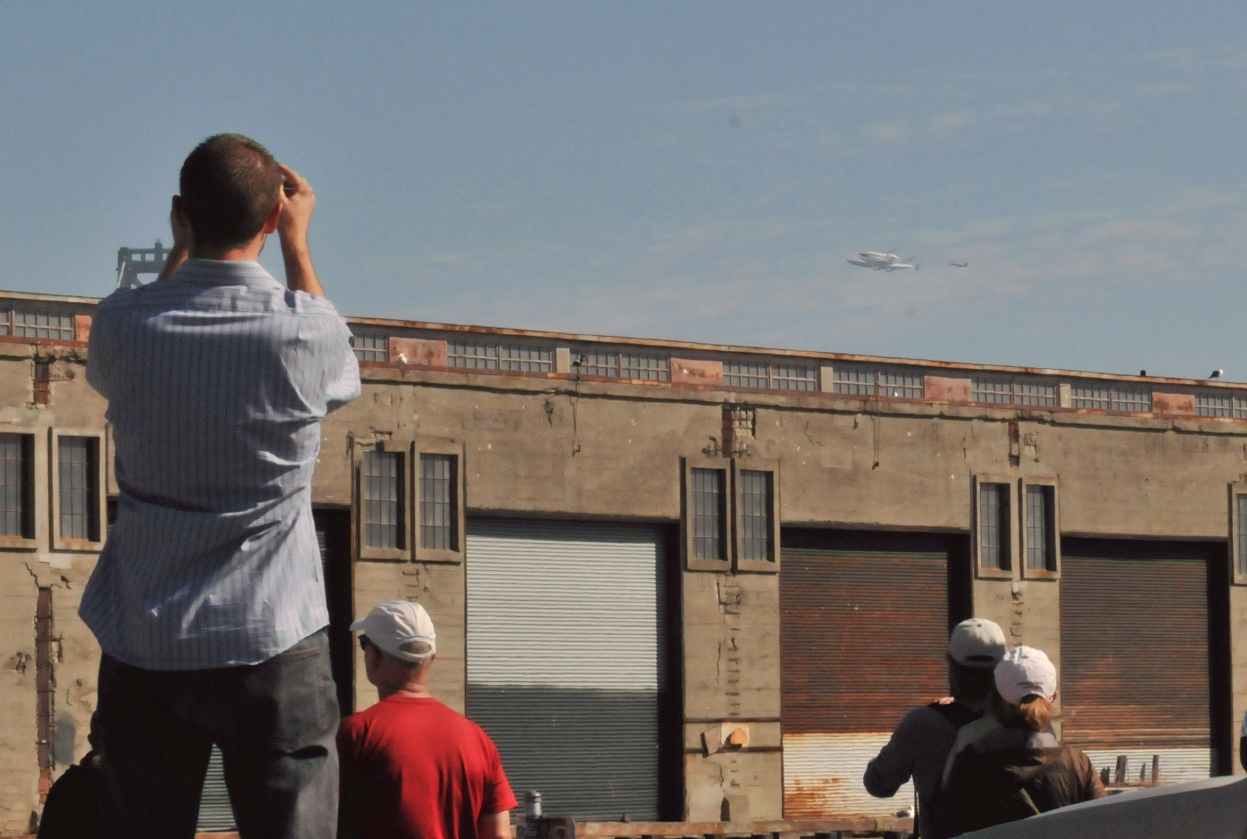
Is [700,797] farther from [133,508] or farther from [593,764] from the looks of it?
[133,508]

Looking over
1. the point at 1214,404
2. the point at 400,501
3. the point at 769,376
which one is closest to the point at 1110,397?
the point at 1214,404

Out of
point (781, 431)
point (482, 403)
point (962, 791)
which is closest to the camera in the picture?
point (962, 791)

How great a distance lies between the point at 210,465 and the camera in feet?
11.7

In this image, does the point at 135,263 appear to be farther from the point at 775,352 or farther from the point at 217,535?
the point at 217,535

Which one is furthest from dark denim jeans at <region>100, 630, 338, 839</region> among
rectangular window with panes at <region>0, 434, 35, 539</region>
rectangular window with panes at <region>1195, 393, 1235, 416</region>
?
rectangular window with panes at <region>1195, 393, 1235, 416</region>

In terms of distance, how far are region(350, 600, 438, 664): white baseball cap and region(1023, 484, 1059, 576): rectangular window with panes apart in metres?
31.7

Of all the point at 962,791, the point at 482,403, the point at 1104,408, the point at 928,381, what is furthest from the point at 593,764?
the point at 962,791

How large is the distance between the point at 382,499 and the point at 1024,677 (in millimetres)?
25968

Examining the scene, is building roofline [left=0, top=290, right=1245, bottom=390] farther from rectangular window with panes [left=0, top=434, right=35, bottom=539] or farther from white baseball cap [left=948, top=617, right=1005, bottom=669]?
white baseball cap [left=948, top=617, right=1005, bottom=669]

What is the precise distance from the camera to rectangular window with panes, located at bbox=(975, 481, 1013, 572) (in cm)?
3609

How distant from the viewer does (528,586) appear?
32.5m

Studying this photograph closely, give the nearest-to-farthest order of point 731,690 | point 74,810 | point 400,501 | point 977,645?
1. point 74,810
2. point 977,645
3. point 400,501
4. point 731,690

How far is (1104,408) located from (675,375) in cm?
848

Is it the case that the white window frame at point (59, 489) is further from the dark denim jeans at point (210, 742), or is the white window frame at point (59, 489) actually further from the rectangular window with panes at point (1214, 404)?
the dark denim jeans at point (210, 742)
